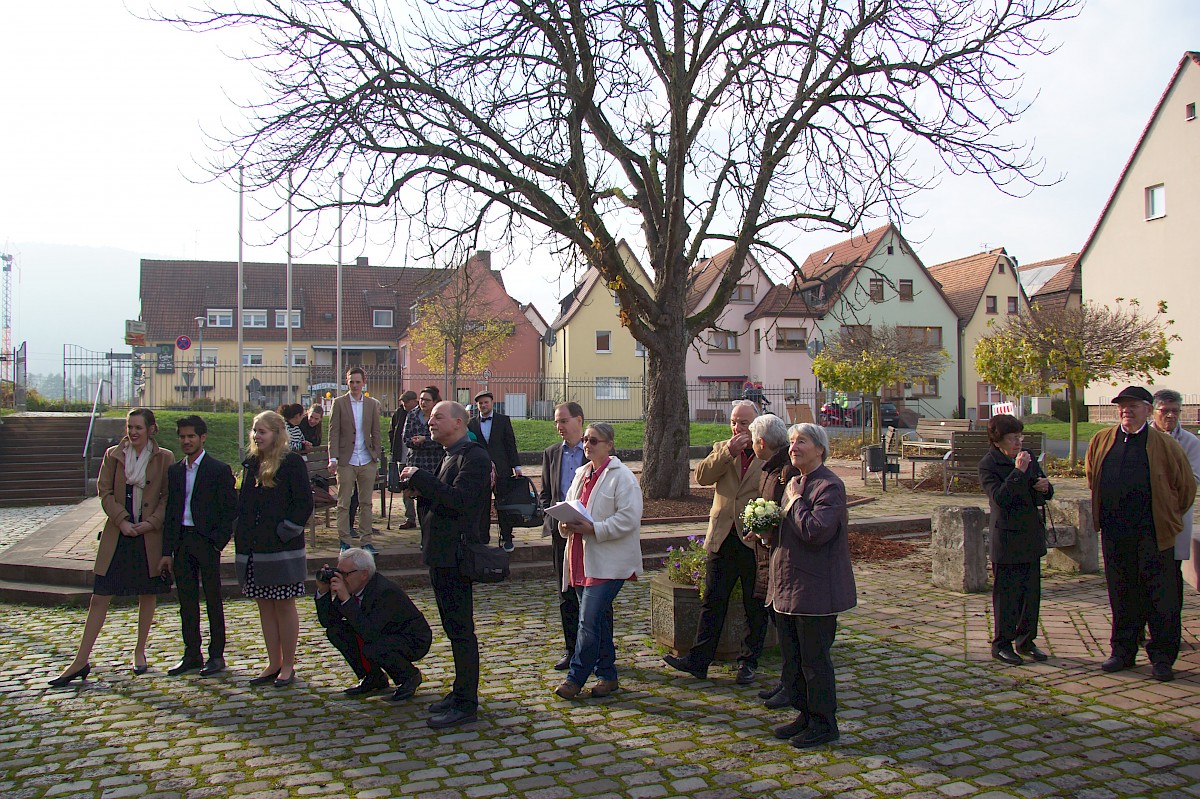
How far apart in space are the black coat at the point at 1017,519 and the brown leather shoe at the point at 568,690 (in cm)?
301

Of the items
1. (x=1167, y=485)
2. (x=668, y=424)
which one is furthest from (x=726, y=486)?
(x=668, y=424)

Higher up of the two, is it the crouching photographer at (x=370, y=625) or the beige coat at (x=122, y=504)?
the beige coat at (x=122, y=504)

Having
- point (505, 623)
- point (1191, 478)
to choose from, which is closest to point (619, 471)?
point (505, 623)

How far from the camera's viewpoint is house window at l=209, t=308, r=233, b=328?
51.9m

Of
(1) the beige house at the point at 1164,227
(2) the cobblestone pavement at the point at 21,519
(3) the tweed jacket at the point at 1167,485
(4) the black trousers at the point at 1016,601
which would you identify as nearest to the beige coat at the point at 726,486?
(4) the black trousers at the point at 1016,601

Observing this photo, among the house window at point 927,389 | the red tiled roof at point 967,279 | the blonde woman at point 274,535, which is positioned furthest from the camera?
the red tiled roof at point 967,279

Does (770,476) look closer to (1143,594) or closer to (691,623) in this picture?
(691,623)

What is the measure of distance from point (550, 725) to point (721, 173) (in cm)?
971

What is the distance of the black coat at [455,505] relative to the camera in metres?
5.05

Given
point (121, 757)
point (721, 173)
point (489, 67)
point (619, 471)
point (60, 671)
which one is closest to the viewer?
point (121, 757)

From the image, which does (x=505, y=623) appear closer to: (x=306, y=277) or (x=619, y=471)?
(x=619, y=471)

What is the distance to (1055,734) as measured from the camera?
189 inches

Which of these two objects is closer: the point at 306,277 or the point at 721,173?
the point at 721,173

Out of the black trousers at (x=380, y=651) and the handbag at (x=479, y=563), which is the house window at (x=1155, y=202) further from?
the black trousers at (x=380, y=651)
